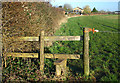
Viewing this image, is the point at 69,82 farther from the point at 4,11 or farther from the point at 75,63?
the point at 4,11

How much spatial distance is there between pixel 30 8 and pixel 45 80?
2.98 metres

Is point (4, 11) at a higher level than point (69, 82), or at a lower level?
higher

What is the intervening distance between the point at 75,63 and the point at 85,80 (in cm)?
166

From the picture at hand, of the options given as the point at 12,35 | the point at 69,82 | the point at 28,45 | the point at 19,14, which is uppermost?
the point at 19,14

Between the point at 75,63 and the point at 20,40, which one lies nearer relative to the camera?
the point at 20,40

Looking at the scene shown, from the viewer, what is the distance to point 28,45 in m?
6.35

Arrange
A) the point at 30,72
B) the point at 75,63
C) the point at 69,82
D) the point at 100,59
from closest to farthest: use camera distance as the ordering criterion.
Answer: the point at 69,82 → the point at 30,72 → the point at 75,63 → the point at 100,59

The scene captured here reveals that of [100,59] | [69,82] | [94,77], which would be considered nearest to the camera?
[69,82]

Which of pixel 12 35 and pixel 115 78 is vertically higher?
pixel 12 35

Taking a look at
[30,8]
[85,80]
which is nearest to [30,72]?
[85,80]

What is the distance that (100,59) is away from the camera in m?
6.85

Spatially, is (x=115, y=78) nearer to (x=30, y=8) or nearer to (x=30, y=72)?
(x=30, y=72)

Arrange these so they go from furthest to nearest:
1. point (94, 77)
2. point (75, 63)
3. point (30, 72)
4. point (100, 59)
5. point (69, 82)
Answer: point (100, 59) < point (75, 63) < point (30, 72) < point (94, 77) < point (69, 82)

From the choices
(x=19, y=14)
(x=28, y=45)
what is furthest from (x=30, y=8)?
(x=28, y=45)
